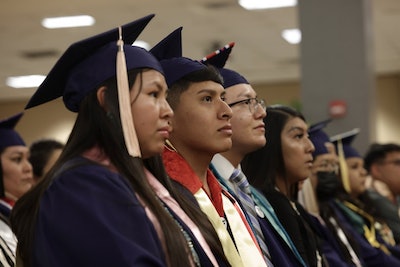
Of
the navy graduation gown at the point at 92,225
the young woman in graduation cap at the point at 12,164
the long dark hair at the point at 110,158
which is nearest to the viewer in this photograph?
the navy graduation gown at the point at 92,225

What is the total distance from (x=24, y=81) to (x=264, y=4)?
676 centimetres

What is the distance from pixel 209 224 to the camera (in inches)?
94.7

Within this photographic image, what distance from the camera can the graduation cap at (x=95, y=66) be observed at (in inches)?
88.2

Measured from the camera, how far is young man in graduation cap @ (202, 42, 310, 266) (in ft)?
10.9

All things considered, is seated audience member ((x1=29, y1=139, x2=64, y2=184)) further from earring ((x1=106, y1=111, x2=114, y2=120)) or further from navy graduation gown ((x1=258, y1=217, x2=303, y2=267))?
earring ((x1=106, y1=111, x2=114, y2=120))

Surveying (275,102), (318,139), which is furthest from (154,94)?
(275,102)

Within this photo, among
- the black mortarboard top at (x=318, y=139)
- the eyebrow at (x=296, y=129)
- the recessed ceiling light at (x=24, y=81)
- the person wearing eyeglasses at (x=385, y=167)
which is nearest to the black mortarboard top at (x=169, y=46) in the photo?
the eyebrow at (x=296, y=129)

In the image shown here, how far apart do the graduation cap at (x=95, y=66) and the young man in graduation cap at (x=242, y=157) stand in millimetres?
901

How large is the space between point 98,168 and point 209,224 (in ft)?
1.44

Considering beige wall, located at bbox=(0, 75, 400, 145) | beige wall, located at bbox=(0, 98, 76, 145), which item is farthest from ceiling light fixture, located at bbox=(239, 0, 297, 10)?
beige wall, located at bbox=(0, 98, 76, 145)

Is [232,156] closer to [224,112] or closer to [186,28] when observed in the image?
[224,112]

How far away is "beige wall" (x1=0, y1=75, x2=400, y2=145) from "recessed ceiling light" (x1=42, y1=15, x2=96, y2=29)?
489 cm

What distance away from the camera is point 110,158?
219 centimetres

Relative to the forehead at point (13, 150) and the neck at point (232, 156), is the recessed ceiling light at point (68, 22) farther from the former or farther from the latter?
the neck at point (232, 156)
